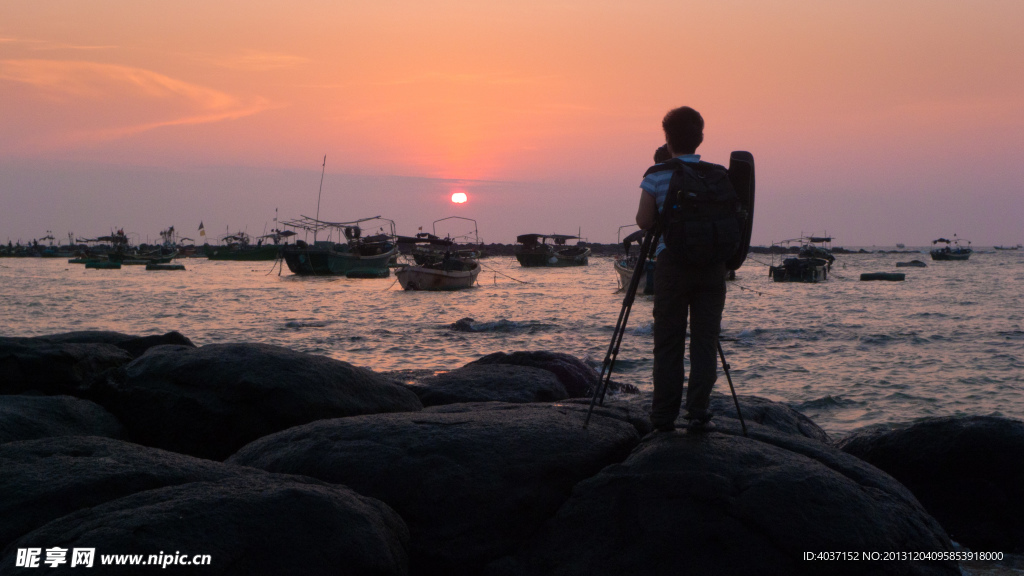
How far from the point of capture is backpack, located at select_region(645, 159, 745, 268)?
4.16 meters

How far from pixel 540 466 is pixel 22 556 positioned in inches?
101

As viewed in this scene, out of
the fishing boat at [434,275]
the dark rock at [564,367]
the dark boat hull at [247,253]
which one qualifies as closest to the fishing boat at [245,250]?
the dark boat hull at [247,253]

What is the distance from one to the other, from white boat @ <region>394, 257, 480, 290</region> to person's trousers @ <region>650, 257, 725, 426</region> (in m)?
42.5

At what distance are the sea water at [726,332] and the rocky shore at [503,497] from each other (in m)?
5.09

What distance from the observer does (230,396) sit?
6086 millimetres

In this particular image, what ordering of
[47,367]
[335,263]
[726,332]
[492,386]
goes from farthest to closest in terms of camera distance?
[335,263] → [726,332] → [492,386] → [47,367]

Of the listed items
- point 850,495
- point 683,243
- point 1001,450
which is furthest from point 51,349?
point 1001,450

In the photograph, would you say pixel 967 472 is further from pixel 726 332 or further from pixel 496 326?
pixel 496 326

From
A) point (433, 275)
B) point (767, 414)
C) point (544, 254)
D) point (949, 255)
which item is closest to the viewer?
point (767, 414)

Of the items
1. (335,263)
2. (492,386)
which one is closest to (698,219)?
(492,386)

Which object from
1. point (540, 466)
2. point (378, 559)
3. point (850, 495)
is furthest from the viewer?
point (540, 466)

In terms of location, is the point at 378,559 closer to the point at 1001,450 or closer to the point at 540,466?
the point at 540,466

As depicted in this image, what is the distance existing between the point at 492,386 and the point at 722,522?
427cm

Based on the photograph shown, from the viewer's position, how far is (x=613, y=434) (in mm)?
4742
